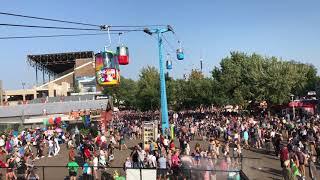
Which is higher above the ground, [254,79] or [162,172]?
[254,79]

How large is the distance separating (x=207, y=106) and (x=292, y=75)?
15944mm

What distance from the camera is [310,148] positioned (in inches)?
965

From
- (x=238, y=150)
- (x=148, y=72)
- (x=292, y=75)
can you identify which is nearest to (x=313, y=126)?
(x=238, y=150)

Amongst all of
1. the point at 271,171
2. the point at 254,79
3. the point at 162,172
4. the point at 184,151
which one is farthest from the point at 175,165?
the point at 254,79

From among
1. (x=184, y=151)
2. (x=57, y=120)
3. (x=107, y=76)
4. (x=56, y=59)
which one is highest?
(x=56, y=59)

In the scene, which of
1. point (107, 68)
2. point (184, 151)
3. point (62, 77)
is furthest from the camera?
point (62, 77)

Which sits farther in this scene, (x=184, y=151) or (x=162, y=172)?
(x=184, y=151)

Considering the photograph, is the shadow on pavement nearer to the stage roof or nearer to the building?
the building

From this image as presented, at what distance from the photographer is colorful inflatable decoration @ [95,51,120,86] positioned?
1088 inches

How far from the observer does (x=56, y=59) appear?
129500 mm

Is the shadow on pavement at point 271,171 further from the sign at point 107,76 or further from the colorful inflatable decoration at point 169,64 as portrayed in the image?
the colorful inflatable decoration at point 169,64

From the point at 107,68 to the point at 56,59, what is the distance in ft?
345

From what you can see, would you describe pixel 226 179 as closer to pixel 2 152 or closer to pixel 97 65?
pixel 97 65

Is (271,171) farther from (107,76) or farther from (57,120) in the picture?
Result: (57,120)
